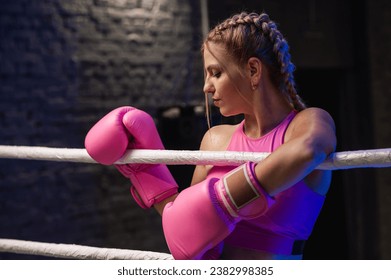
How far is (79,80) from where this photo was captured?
3.04m

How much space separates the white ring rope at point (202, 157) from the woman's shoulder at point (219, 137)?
0.33 ft

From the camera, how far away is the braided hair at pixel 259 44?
1021mm

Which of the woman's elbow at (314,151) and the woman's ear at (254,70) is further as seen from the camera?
the woman's ear at (254,70)

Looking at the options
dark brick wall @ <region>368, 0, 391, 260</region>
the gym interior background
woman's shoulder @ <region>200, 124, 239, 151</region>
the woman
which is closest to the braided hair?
the woman

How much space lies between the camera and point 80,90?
3.05 meters

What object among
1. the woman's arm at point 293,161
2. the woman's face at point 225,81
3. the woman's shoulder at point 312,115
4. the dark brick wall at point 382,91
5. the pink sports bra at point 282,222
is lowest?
the dark brick wall at point 382,91

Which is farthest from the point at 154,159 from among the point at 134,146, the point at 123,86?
the point at 123,86

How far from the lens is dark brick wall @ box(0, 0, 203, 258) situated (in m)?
2.76

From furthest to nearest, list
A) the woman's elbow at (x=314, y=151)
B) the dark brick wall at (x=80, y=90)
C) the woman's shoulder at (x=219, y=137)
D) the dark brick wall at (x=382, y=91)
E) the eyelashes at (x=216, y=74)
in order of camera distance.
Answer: the dark brick wall at (x=382, y=91), the dark brick wall at (x=80, y=90), the woman's shoulder at (x=219, y=137), the eyelashes at (x=216, y=74), the woman's elbow at (x=314, y=151)

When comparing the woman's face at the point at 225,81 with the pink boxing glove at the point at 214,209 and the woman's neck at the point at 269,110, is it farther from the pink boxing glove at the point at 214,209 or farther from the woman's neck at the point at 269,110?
the pink boxing glove at the point at 214,209

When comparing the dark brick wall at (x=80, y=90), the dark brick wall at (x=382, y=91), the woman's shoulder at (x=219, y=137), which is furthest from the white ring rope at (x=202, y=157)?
the dark brick wall at (x=382, y=91)

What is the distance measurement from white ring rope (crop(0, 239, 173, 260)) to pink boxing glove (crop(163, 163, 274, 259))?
20 centimetres

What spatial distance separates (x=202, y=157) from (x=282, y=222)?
0.19 meters
